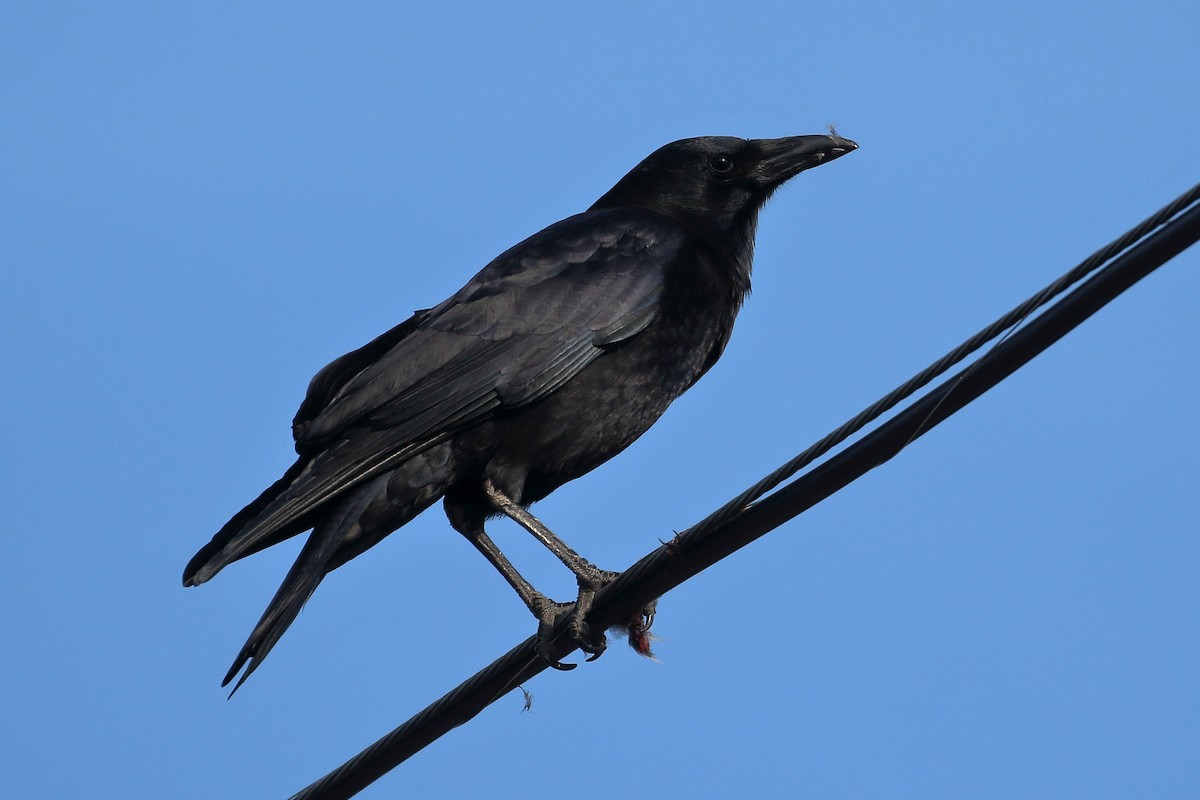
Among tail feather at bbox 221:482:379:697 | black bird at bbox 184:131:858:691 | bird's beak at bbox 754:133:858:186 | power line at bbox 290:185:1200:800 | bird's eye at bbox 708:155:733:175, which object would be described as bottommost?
power line at bbox 290:185:1200:800

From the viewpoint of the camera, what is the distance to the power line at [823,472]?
3.59m

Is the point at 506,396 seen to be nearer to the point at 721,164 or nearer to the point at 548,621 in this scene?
the point at 548,621

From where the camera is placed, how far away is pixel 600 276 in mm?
7199

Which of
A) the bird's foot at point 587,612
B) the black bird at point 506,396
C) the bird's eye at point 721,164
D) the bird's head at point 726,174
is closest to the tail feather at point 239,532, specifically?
the black bird at point 506,396

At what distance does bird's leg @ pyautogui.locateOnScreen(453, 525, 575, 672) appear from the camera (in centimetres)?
607

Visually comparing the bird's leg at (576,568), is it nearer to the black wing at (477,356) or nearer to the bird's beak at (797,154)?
the black wing at (477,356)

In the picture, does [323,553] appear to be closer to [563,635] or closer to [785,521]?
[563,635]

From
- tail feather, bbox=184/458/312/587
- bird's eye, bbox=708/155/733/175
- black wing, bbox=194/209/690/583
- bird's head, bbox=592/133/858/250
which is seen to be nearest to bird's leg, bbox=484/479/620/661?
black wing, bbox=194/209/690/583

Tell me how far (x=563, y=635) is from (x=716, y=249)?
257cm

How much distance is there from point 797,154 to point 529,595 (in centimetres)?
293

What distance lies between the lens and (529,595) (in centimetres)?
662

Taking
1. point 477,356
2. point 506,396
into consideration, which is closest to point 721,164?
point 477,356

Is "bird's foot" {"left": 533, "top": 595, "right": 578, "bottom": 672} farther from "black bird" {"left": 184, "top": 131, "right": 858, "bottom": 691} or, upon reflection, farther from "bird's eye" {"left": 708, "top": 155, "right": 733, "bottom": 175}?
"bird's eye" {"left": 708, "top": 155, "right": 733, "bottom": 175}

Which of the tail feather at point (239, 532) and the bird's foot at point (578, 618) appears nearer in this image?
the bird's foot at point (578, 618)
